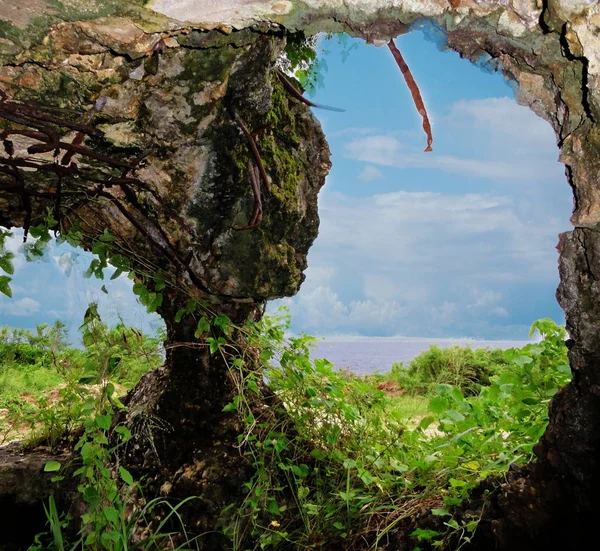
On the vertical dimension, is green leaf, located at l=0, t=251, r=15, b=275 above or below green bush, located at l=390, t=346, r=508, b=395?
above

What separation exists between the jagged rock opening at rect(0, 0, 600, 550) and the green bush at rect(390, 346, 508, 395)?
19.3 feet

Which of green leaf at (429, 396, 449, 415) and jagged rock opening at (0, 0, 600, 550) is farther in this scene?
green leaf at (429, 396, 449, 415)

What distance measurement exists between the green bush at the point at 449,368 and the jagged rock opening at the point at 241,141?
587 centimetres

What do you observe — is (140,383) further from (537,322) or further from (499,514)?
(537,322)

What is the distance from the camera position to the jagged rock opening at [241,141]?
1142mm

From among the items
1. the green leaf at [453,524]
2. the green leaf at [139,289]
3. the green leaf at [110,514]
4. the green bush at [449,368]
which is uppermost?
the green leaf at [139,289]

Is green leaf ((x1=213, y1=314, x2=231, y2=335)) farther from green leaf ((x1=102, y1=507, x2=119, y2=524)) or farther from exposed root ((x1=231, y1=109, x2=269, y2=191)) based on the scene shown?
green leaf ((x1=102, y1=507, x2=119, y2=524))

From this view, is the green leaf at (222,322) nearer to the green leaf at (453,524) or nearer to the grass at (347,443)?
the grass at (347,443)

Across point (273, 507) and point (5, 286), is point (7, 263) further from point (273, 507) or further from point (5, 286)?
point (273, 507)

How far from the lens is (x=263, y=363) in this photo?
2338mm

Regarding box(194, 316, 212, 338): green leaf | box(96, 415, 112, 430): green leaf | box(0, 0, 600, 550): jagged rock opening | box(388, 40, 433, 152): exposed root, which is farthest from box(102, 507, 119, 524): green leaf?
box(388, 40, 433, 152): exposed root

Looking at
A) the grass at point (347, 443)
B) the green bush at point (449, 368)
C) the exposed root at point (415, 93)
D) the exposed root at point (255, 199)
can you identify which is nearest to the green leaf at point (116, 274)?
the grass at point (347, 443)

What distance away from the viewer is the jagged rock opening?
1.14 meters

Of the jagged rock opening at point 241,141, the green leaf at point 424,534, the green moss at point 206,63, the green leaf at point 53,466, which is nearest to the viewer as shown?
the jagged rock opening at point 241,141
